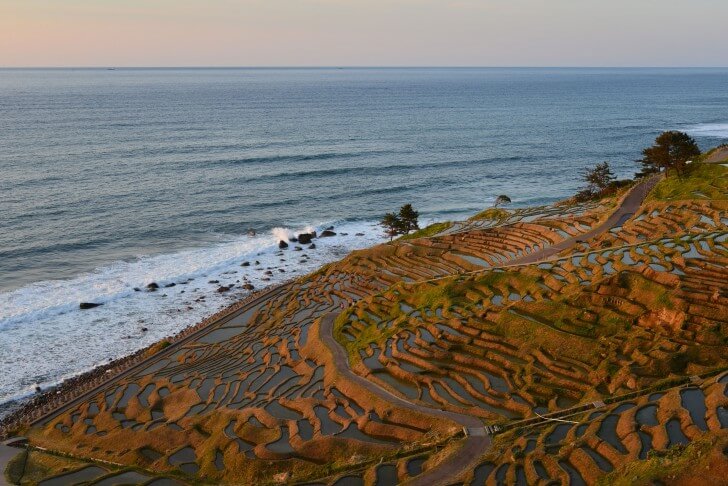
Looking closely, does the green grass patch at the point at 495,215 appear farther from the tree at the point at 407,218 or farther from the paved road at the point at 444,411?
the paved road at the point at 444,411

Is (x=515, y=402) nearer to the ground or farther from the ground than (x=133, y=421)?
farther from the ground

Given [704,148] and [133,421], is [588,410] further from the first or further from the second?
[704,148]

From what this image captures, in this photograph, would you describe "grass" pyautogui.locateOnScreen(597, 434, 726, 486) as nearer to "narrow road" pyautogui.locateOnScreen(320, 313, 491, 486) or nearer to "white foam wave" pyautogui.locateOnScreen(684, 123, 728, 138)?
"narrow road" pyautogui.locateOnScreen(320, 313, 491, 486)

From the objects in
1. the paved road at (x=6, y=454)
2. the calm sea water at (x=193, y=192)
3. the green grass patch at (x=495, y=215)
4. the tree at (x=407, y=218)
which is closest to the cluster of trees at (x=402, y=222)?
the tree at (x=407, y=218)

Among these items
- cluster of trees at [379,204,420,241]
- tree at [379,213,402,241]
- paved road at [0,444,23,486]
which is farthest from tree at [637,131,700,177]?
paved road at [0,444,23,486]

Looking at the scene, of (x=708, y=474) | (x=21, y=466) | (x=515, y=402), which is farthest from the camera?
(x=21, y=466)

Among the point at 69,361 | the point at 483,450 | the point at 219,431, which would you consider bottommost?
the point at 69,361

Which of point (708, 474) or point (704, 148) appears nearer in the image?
point (708, 474)

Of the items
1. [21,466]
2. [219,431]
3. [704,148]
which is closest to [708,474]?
[219,431]
